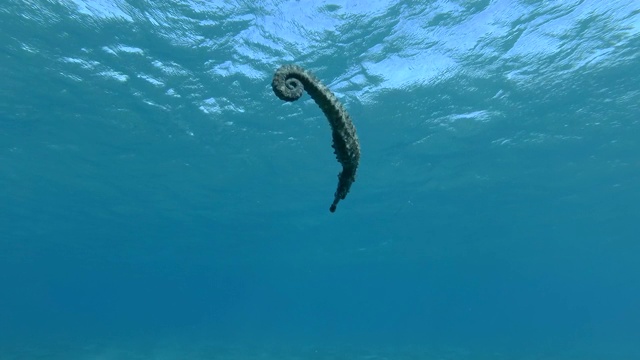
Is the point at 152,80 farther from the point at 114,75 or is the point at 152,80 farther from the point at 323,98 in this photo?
the point at 323,98

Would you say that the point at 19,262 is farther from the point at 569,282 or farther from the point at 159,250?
the point at 569,282

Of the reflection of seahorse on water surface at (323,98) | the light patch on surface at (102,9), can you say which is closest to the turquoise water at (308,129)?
the light patch on surface at (102,9)

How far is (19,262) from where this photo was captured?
2830 inches

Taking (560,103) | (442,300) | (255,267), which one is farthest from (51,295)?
(560,103)

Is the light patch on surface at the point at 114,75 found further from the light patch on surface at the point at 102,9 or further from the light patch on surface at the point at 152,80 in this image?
the light patch on surface at the point at 102,9

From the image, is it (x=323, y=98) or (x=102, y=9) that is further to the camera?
(x=102, y=9)

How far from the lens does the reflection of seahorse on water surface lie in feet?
10.3

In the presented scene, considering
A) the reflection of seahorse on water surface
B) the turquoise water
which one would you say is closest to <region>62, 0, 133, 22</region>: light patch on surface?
the turquoise water

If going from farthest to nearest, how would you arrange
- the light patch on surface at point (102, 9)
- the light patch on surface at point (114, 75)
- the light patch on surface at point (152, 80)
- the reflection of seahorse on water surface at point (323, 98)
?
the light patch on surface at point (152, 80) < the light patch on surface at point (114, 75) < the light patch on surface at point (102, 9) < the reflection of seahorse on water surface at point (323, 98)

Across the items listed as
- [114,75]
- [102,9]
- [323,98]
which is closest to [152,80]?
[114,75]

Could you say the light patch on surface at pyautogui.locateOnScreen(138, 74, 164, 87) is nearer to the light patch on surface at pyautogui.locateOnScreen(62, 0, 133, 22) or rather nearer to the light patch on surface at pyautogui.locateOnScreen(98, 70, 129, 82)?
the light patch on surface at pyautogui.locateOnScreen(98, 70, 129, 82)

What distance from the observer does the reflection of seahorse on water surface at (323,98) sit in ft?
10.3

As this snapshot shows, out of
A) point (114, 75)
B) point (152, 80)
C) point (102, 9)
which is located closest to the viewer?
point (102, 9)

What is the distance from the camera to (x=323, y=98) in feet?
10.3
